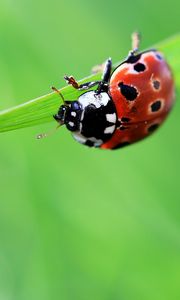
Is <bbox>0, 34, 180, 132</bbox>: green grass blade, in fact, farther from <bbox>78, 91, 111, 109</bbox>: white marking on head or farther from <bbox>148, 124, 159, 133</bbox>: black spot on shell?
<bbox>148, 124, 159, 133</bbox>: black spot on shell

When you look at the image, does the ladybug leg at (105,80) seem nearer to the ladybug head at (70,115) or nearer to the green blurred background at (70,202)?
the ladybug head at (70,115)

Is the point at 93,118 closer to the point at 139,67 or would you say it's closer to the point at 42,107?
the point at 139,67

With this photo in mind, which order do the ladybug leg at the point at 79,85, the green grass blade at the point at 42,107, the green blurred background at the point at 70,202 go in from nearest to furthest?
the green grass blade at the point at 42,107 → the ladybug leg at the point at 79,85 → the green blurred background at the point at 70,202

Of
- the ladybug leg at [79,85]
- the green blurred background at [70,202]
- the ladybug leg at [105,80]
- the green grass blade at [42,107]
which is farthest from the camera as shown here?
the green blurred background at [70,202]

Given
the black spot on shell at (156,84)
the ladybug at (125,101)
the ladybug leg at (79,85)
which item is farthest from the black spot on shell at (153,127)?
the ladybug leg at (79,85)

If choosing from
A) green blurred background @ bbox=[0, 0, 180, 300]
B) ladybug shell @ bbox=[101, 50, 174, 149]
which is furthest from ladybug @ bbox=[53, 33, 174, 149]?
green blurred background @ bbox=[0, 0, 180, 300]

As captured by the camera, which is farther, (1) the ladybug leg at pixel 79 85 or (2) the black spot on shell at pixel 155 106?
(2) the black spot on shell at pixel 155 106

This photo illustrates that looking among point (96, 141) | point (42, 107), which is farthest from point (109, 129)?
point (42, 107)
